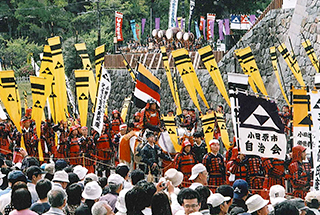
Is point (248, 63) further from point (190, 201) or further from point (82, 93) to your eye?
point (190, 201)

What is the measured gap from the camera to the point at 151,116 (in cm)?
1243

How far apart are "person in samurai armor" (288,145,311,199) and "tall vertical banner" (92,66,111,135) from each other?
4915mm

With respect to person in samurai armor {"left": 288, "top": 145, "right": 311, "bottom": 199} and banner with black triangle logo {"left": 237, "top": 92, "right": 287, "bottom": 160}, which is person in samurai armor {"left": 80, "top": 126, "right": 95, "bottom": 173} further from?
banner with black triangle logo {"left": 237, "top": 92, "right": 287, "bottom": 160}

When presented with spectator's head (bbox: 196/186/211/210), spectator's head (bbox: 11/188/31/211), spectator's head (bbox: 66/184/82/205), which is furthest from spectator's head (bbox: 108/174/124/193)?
spectator's head (bbox: 11/188/31/211)

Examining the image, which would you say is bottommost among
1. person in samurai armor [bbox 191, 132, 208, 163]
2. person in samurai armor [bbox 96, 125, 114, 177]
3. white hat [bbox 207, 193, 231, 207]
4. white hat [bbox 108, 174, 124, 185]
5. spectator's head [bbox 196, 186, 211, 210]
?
person in samurai armor [bbox 96, 125, 114, 177]

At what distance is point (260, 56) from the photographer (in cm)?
2145

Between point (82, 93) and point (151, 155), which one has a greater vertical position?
point (82, 93)

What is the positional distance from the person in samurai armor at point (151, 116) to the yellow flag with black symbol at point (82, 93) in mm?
2180

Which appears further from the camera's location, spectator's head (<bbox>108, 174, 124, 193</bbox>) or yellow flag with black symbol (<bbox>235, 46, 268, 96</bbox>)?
yellow flag with black symbol (<bbox>235, 46, 268, 96</bbox>)

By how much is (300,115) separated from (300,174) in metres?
0.97

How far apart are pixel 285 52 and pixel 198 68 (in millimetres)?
9566

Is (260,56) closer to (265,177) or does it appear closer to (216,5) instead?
(265,177)

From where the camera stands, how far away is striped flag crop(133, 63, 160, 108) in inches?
494

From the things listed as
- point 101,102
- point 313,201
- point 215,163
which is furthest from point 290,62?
point 313,201
